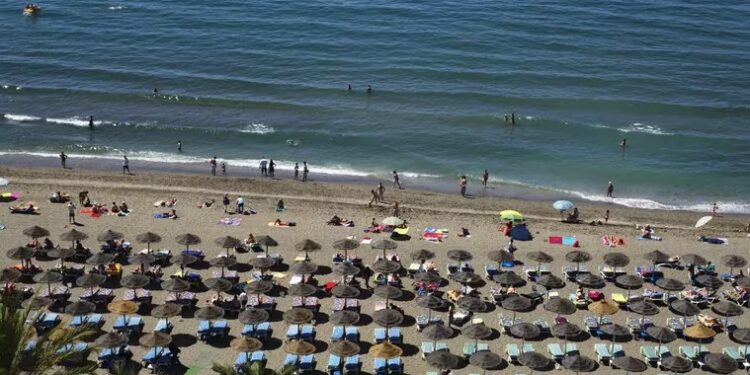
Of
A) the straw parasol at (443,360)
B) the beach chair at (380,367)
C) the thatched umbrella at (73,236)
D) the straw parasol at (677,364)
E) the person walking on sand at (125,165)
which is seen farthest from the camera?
the person walking on sand at (125,165)

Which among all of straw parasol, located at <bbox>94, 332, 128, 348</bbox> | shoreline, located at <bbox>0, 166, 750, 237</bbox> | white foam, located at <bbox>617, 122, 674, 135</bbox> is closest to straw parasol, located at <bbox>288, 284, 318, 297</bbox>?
straw parasol, located at <bbox>94, 332, 128, 348</bbox>

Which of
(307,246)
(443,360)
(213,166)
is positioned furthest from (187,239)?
(213,166)

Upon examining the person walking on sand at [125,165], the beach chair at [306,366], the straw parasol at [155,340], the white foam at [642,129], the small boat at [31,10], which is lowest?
the beach chair at [306,366]

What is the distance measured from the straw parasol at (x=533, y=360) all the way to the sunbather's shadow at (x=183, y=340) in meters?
10.9

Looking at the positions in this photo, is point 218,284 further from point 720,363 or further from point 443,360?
point 720,363

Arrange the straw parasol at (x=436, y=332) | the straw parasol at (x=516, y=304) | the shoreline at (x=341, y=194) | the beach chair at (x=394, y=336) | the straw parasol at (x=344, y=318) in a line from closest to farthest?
the straw parasol at (x=436, y=332) < the straw parasol at (x=344, y=318) < the beach chair at (x=394, y=336) < the straw parasol at (x=516, y=304) < the shoreline at (x=341, y=194)

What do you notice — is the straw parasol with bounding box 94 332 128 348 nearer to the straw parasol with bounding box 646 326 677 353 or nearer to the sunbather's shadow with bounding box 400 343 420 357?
the sunbather's shadow with bounding box 400 343 420 357

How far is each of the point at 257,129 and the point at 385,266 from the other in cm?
2541

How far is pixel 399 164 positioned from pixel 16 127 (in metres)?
25.0

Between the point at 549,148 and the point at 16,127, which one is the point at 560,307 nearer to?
the point at 549,148

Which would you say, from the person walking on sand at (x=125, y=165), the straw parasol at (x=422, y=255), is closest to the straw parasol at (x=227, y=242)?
the straw parasol at (x=422, y=255)

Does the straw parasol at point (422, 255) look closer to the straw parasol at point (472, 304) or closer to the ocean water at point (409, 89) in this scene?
the straw parasol at point (472, 304)

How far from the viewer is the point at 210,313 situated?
3052 cm

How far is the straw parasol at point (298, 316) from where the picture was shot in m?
30.2
